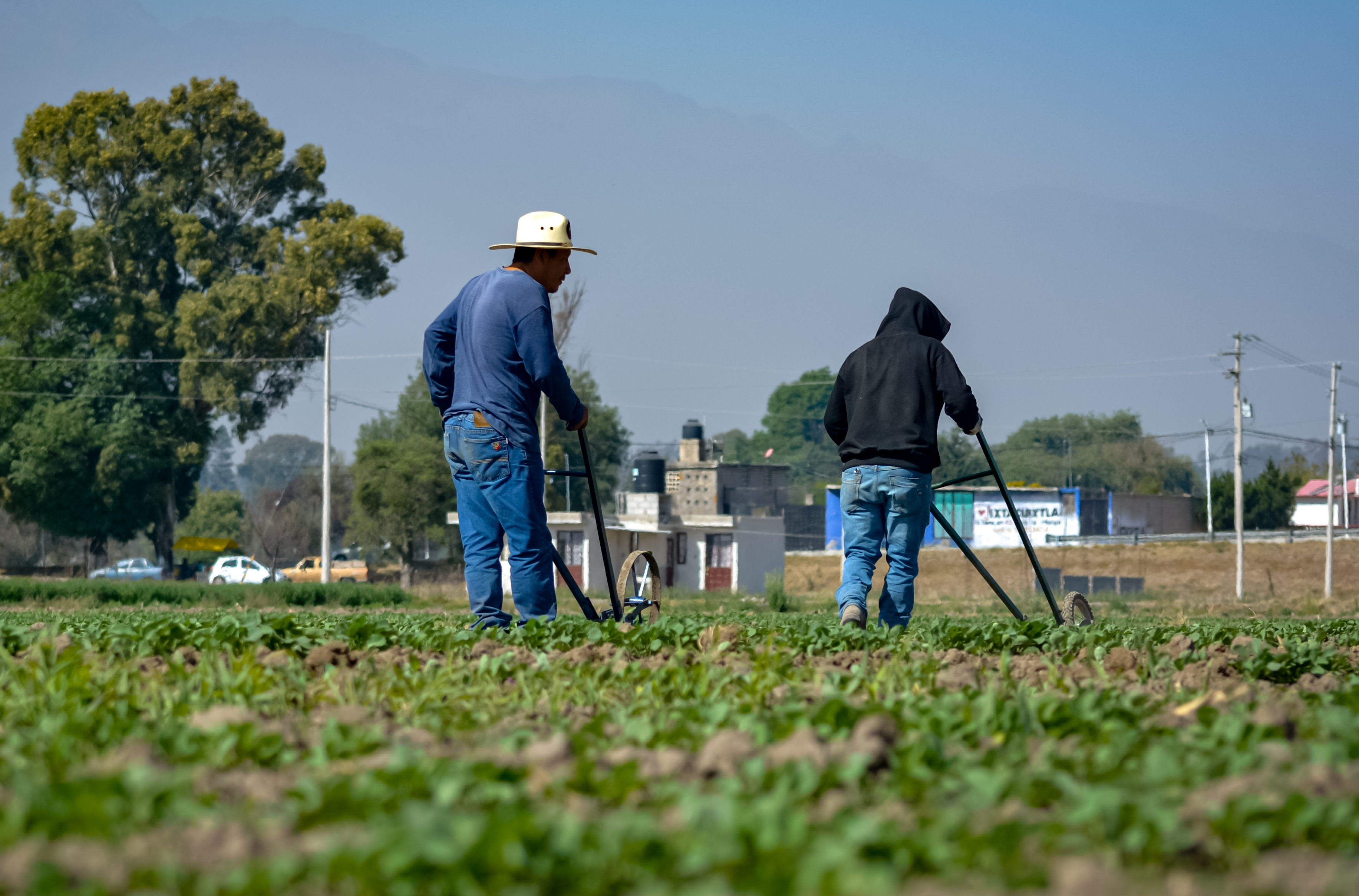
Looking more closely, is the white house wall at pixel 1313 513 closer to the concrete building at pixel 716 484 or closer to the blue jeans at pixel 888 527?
the concrete building at pixel 716 484

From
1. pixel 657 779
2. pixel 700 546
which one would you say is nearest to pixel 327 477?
pixel 700 546

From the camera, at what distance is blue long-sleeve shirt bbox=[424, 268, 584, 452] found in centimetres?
641

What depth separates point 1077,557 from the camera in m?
68.3

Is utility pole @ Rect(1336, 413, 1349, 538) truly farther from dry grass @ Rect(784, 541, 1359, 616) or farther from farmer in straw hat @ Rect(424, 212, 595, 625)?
farmer in straw hat @ Rect(424, 212, 595, 625)

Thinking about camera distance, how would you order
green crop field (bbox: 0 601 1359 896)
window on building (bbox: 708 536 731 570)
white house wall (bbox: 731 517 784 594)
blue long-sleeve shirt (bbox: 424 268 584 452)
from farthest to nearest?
white house wall (bbox: 731 517 784 594), window on building (bbox: 708 536 731 570), blue long-sleeve shirt (bbox: 424 268 584 452), green crop field (bbox: 0 601 1359 896)

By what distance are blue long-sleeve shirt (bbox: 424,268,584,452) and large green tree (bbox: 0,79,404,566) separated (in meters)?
50.2

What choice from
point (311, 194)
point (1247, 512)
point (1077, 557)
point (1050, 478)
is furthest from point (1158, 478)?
point (311, 194)

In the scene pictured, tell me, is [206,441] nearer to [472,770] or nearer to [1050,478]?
[472,770]

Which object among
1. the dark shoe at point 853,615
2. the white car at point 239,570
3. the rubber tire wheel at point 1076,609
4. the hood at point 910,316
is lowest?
the white car at point 239,570

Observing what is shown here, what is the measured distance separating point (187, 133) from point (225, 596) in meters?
33.1

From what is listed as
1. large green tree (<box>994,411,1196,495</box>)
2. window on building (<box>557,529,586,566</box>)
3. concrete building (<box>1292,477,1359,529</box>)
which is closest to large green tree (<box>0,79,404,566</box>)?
window on building (<box>557,529,586,566</box>)

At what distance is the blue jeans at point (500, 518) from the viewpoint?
6.26 metres

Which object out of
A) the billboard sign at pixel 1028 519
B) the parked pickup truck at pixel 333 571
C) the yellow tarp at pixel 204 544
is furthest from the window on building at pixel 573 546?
the billboard sign at pixel 1028 519

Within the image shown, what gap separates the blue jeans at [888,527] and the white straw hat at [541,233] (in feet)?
6.86
